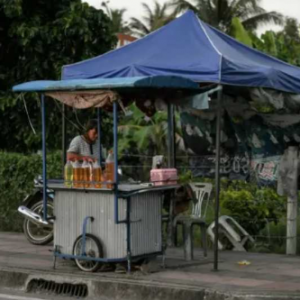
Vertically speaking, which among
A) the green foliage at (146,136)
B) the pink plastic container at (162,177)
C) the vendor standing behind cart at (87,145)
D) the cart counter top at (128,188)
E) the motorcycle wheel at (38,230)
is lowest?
the motorcycle wheel at (38,230)

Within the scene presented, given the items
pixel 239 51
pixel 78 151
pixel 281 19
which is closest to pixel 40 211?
pixel 78 151

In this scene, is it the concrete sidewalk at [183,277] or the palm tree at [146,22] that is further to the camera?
the palm tree at [146,22]

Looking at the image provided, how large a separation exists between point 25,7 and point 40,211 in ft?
16.0

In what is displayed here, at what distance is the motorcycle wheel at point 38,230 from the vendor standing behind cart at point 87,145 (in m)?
1.89

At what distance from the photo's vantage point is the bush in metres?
13.2

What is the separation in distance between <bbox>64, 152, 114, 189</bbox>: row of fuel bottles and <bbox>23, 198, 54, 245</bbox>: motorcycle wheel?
2.82m

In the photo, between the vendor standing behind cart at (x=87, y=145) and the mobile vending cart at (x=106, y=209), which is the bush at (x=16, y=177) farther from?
the mobile vending cart at (x=106, y=209)

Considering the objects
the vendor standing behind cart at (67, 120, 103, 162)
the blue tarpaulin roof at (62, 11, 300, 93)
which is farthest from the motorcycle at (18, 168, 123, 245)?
the blue tarpaulin roof at (62, 11, 300, 93)

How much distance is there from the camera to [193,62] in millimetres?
10211

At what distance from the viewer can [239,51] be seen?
1127 centimetres

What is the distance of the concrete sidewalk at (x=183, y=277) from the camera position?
8320 mm

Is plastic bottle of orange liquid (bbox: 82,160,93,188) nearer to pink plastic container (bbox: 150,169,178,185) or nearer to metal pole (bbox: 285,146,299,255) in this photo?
pink plastic container (bbox: 150,169,178,185)

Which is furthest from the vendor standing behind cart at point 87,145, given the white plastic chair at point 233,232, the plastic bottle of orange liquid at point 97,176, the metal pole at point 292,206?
the metal pole at point 292,206

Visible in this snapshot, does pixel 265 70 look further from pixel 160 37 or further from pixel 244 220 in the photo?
pixel 244 220
